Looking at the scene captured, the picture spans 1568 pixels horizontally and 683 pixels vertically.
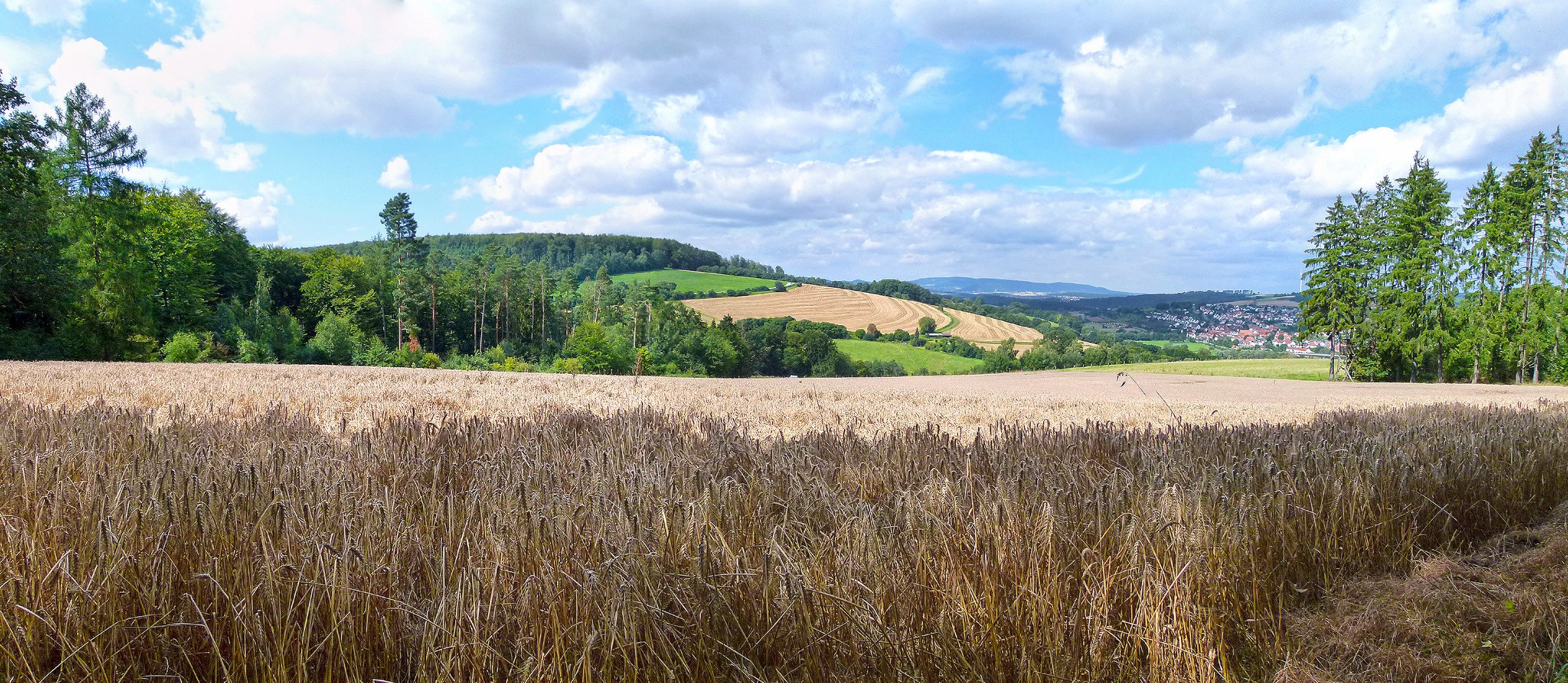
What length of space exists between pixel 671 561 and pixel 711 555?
162 mm

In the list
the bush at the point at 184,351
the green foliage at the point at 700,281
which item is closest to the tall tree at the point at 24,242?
the bush at the point at 184,351

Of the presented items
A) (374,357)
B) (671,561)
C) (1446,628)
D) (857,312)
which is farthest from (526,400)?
(857,312)

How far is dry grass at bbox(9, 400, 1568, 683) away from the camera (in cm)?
214

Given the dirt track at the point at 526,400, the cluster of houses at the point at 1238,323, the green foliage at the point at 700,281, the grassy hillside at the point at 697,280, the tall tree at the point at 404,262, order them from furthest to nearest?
1. the grassy hillside at the point at 697,280
2. the green foliage at the point at 700,281
3. the cluster of houses at the point at 1238,323
4. the tall tree at the point at 404,262
5. the dirt track at the point at 526,400

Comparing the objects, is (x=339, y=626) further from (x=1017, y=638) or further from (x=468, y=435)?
(x=468, y=435)

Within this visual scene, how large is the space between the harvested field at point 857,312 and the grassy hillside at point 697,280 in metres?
6.73

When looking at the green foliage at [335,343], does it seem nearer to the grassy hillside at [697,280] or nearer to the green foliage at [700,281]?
the green foliage at [700,281]

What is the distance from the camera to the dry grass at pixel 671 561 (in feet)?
7.03

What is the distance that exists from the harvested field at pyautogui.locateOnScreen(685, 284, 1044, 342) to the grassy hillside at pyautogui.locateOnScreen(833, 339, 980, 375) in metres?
6.64

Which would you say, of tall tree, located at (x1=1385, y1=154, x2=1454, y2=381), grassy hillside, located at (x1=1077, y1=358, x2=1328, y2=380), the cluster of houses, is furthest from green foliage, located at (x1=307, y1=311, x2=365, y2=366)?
the cluster of houses

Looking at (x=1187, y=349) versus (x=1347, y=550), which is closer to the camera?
(x=1347, y=550)

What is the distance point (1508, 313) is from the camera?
41.9m

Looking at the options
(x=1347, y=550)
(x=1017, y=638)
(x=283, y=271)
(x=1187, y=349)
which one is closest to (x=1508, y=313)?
(x=1187, y=349)

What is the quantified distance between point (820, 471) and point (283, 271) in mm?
96490
